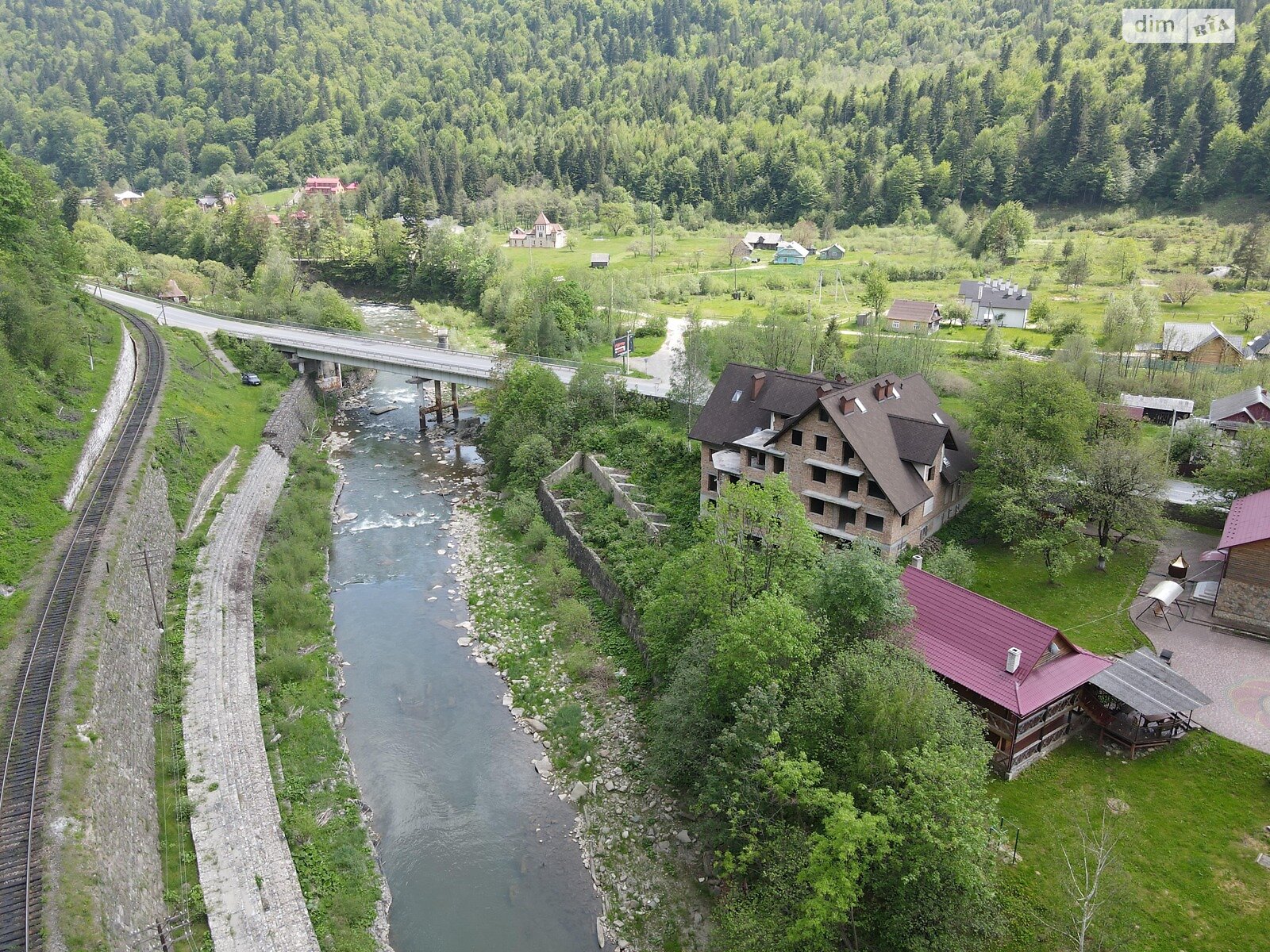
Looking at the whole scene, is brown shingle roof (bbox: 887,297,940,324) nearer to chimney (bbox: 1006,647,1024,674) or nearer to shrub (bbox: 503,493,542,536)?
shrub (bbox: 503,493,542,536)

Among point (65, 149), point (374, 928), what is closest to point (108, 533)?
point (374, 928)

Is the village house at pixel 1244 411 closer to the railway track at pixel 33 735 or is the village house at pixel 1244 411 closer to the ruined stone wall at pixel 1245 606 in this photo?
the ruined stone wall at pixel 1245 606

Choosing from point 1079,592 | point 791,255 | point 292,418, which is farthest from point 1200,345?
point 292,418

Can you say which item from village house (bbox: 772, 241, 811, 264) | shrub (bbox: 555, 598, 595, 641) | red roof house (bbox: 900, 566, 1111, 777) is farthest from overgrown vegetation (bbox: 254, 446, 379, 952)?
village house (bbox: 772, 241, 811, 264)

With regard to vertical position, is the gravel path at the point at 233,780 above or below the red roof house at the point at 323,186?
below

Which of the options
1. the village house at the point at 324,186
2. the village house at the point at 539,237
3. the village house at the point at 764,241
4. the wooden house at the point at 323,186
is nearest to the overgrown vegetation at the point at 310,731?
the village house at the point at 539,237

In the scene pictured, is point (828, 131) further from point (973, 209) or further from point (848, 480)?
point (848, 480)
